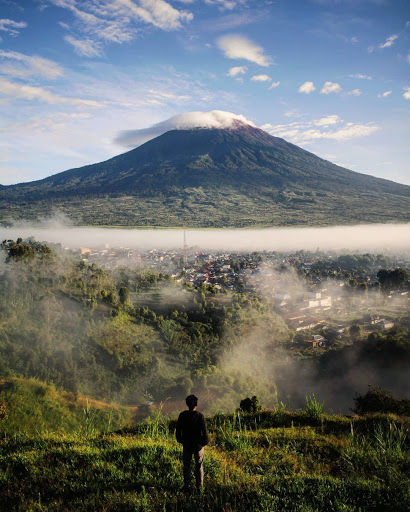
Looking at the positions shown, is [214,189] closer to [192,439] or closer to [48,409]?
[48,409]

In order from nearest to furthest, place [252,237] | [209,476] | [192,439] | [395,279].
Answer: [192,439]
[209,476]
[395,279]
[252,237]

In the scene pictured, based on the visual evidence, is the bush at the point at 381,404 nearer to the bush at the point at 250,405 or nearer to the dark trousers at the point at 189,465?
the bush at the point at 250,405

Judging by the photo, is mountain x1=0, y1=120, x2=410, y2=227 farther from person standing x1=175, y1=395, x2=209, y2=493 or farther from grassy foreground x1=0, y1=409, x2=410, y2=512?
person standing x1=175, y1=395, x2=209, y2=493

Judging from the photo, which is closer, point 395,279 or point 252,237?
point 395,279

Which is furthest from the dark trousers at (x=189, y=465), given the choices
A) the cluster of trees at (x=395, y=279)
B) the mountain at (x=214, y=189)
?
the mountain at (x=214, y=189)

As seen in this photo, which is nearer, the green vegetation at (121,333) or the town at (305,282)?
the green vegetation at (121,333)

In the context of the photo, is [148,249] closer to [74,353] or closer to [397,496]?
[74,353]

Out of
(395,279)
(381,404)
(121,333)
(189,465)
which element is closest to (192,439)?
(189,465)
